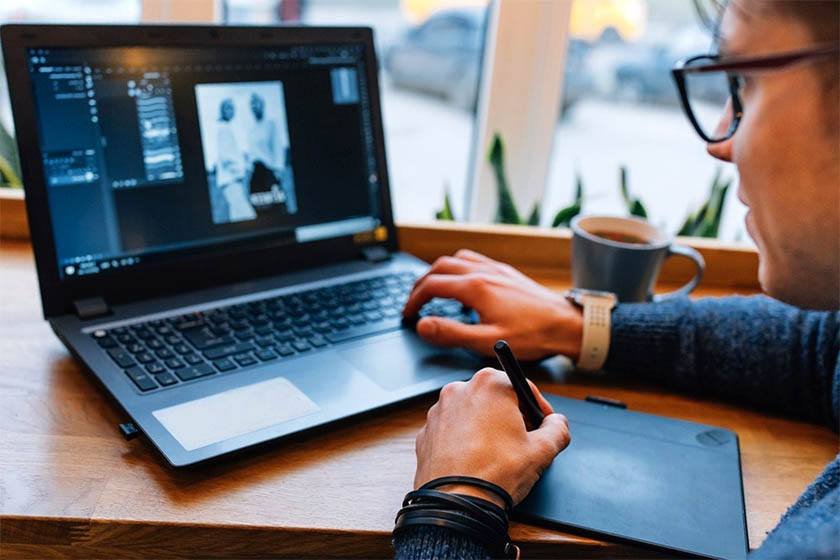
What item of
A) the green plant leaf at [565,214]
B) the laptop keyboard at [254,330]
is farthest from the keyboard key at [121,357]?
the green plant leaf at [565,214]

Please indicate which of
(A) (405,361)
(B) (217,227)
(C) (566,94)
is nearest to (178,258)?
(B) (217,227)

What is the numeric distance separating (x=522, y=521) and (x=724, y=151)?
1.23 feet

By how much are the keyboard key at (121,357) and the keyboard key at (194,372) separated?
48 mm

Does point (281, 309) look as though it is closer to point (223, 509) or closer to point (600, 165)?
point (223, 509)

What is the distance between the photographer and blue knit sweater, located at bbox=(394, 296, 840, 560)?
2.73 feet

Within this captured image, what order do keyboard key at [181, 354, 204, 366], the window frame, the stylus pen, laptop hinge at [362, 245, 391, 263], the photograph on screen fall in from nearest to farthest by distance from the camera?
1. the stylus pen
2. keyboard key at [181, 354, 204, 366]
3. the photograph on screen
4. laptop hinge at [362, 245, 391, 263]
5. the window frame

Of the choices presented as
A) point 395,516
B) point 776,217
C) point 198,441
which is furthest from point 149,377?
point 776,217

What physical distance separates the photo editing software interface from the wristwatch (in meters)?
0.30

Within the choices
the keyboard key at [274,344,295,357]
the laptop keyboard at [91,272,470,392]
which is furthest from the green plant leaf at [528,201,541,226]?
the keyboard key at [274,344,295,357]

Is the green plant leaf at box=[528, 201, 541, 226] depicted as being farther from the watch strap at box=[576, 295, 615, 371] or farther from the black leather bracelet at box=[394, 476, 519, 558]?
the black leather bracelet at box=[394, 476, 519, 558]

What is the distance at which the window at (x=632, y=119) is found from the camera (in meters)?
1.49

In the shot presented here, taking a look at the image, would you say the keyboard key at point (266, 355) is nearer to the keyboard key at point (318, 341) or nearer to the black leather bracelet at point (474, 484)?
the keyboard key at point (318, 341)

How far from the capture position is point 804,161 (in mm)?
596

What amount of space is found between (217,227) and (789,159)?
1.95 feet
